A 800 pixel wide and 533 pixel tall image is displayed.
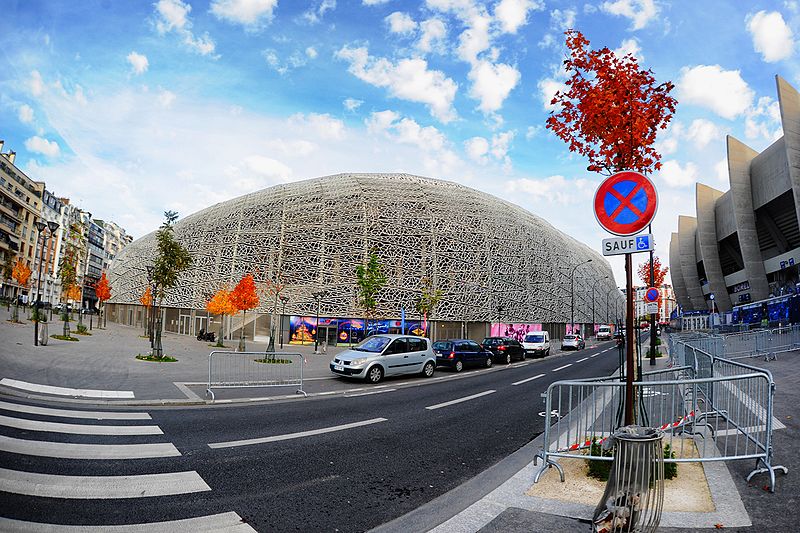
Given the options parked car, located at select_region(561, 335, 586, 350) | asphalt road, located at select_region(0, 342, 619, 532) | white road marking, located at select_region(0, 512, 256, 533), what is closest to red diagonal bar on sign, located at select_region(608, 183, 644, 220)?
asphalt road, located at select_region(0, 342, 619, 532)

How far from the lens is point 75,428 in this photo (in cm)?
711

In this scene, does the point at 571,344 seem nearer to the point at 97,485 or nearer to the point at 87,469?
the point at 87,469

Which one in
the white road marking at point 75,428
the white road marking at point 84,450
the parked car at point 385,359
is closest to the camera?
the white road marking at point 84,450

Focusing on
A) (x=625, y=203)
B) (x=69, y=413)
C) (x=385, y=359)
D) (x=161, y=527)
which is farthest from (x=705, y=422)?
(x=385, y=359)

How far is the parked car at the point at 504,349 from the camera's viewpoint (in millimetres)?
27964

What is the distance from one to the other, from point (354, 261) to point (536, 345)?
73.0 feet

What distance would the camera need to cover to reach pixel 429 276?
49312 mm

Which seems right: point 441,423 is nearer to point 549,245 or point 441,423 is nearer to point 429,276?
point 429,276

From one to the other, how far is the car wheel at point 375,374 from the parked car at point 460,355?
5.93 metres

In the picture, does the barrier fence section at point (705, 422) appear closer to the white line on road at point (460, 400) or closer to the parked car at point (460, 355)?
the white line on road at point (460, 400)

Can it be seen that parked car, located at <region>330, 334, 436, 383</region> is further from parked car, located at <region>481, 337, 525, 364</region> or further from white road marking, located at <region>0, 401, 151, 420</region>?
parked car, located at <region>481, 337, 525, 364</region>

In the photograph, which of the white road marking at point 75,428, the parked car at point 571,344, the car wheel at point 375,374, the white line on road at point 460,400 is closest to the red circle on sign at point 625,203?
the white line on road at point 460,400

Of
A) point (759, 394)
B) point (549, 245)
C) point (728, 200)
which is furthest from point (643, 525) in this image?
point (728, 200)

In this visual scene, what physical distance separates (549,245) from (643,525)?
217ft
